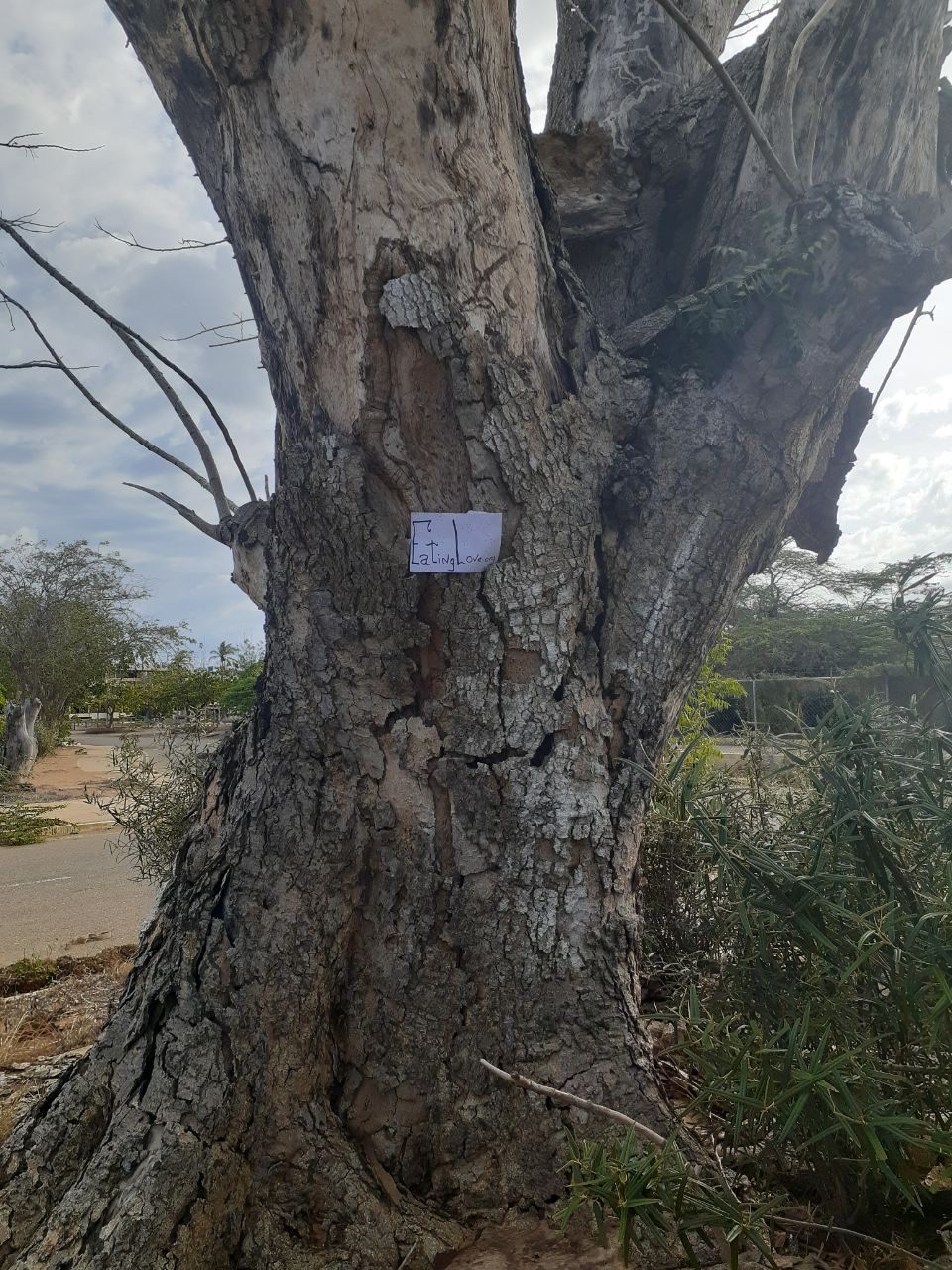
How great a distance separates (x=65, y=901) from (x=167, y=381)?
202 inches

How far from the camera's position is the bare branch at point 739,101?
1.86 m

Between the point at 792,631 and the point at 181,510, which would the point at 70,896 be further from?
the point at 792,631

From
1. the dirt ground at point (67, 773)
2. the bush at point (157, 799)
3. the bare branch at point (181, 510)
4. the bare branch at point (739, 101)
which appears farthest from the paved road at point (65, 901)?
the bare branch at point (739, 101)

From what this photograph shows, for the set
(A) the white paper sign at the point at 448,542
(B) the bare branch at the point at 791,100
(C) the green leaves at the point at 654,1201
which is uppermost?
(B) the bare branch at the point at 791,100

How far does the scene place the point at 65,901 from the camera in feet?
20.5

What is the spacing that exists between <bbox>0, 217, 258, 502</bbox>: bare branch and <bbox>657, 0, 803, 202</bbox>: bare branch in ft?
5.66

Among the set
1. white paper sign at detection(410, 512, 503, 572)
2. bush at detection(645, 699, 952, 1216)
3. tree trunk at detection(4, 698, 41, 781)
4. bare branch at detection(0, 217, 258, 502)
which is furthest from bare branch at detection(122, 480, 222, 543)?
tree trunk at detection(4, 698, 41, 781)

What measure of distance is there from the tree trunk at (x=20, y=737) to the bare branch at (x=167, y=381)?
16.0 m

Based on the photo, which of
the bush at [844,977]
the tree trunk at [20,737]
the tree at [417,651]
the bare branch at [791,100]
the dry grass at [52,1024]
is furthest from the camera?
the tree trunk at [20,737]

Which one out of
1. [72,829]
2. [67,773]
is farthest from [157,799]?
[67,773]

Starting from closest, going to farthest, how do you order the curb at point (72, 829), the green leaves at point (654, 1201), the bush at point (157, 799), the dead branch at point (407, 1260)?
the green leaves at point (654, 1201), the dead branch at point (407, 1260), the bush at point (157, 799), the curb at point (72, 829)

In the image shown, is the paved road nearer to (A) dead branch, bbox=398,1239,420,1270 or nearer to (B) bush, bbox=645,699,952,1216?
(A) dead branch, bbox=398,1239,420,1270

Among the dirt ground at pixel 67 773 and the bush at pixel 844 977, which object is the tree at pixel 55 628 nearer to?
the dirt ground at pixel 67 773

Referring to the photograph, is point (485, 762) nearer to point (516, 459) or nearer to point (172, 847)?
point (516, 459)
